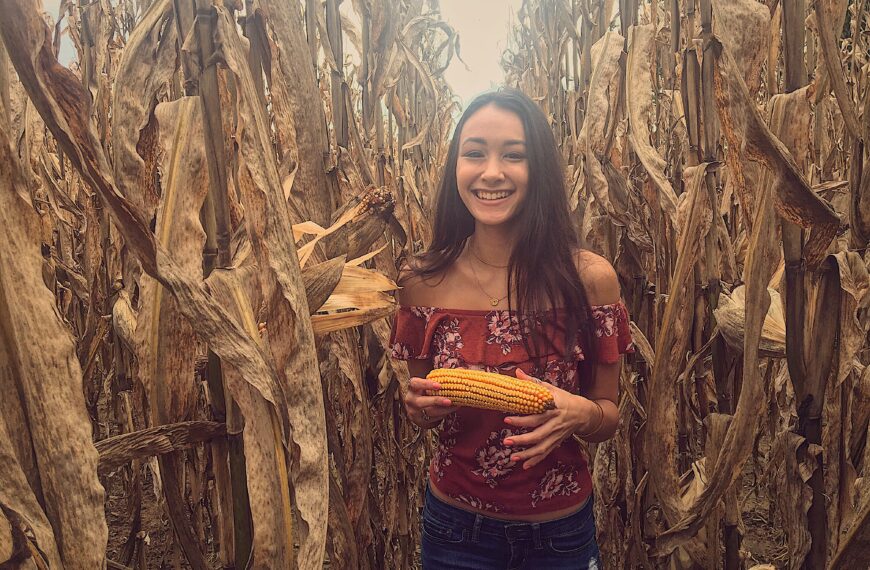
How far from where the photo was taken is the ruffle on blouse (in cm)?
131

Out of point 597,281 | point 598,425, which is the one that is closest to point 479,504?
point 598,425

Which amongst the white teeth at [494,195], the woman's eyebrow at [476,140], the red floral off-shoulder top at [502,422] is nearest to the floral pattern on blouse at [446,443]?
the red floral off-shoulder top at [502,422]

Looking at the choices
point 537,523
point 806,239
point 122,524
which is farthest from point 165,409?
point 122,524

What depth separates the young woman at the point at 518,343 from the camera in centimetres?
128

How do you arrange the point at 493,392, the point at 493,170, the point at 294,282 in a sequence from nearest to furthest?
the point at 294,282, the point at 493,392, the point at 493,170

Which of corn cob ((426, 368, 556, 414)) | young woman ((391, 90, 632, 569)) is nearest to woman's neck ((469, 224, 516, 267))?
young woman ((391, 90, 632, 569))

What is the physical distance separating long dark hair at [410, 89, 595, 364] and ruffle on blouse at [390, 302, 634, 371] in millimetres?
22

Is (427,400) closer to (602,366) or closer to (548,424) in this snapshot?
(548,424)

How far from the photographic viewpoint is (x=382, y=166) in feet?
6.68

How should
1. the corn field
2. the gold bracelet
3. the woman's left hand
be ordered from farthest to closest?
the gold bracelet < the woman's left hand < the corn field

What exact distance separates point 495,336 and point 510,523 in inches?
15.4

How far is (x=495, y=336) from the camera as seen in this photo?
131 cm

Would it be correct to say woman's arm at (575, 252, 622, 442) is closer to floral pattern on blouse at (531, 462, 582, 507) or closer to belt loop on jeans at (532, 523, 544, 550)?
floral pattern on blouse at (531, 462, 582, 507)

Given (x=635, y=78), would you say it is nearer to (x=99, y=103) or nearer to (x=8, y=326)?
(x=8, y=326)
